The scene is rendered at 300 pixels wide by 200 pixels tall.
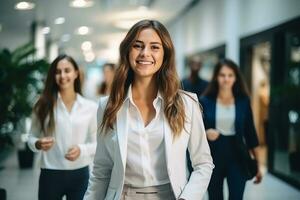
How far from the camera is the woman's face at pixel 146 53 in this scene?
1593mm

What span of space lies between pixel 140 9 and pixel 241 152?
8.18 metres

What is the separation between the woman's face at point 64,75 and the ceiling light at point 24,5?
18.4 ft

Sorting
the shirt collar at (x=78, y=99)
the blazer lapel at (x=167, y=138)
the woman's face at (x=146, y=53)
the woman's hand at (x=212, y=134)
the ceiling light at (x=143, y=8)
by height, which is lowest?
the woman's hand at (x=212, y=134)

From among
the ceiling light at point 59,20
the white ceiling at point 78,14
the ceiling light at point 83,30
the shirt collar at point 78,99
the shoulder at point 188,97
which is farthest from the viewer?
the ceiling light at point 83,30

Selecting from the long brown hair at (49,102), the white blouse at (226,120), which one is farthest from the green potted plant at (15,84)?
the white blouse at (226,120)

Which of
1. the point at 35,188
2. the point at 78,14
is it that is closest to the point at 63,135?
the point at 35,188

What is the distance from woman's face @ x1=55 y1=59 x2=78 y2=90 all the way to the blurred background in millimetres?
2045

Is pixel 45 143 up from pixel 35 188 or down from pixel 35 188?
up

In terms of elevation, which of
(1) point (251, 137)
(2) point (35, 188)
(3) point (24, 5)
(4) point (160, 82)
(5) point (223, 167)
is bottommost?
(2) point (35, 188)

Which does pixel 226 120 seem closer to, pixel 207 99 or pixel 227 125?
pixel 227 125

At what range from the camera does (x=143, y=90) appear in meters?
1.70

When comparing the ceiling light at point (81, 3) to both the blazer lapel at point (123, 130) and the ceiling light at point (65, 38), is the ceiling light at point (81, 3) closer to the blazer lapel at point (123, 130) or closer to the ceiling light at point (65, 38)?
the ceiling light at point (65, 38)

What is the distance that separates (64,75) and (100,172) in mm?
1365

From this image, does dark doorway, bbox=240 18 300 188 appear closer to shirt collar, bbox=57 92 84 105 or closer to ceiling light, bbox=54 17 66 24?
shirt collar, bbox=57 92 84 105
